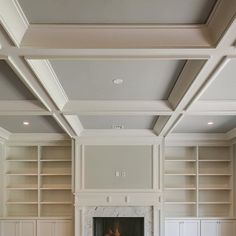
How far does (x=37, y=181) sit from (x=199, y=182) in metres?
3.41

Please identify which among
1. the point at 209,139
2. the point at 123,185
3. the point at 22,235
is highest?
the point at 209,139

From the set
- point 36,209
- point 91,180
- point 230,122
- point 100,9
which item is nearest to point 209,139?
point 230,122

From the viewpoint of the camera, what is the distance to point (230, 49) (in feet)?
9.66

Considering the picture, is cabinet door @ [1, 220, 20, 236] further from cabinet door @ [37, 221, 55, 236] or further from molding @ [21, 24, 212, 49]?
molding @ [21, 24, 212, 49]

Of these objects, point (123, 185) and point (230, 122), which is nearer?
point (230, 122)

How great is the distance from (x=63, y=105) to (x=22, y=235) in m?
4.02

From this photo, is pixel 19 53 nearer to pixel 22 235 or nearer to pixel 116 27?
pixel 116 27

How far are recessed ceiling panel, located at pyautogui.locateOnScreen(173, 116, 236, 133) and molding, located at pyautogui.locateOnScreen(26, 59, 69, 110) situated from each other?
7.47 feet

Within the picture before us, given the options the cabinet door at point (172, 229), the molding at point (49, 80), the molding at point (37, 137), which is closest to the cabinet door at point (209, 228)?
the cabinet door at point (172, 229)

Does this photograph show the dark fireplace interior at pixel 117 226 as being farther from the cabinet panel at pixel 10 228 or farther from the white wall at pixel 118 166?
the cabinet panel at pixel 10 228

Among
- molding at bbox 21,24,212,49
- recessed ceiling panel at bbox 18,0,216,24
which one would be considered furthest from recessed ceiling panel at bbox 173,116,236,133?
recessed ceiling panel at bbox 18,0,216,24

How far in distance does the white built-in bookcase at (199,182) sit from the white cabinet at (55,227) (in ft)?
6.76

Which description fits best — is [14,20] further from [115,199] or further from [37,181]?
[37,181]

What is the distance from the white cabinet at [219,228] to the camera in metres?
8.27
